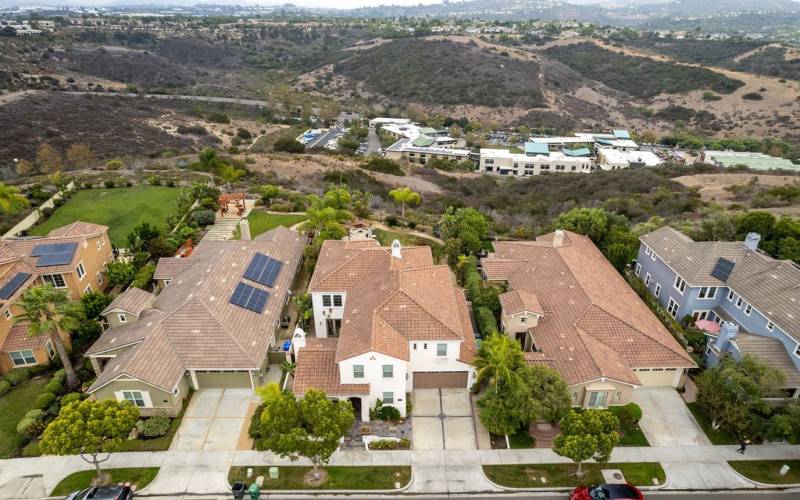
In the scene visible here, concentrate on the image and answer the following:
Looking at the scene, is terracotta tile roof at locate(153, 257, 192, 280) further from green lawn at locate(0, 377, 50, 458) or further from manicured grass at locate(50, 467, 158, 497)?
manicured grass at locate(50, 467, 158, 497)

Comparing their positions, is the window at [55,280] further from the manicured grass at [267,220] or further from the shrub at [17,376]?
the manicured grass at [267,220]

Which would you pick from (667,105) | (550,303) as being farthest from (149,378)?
(667,105)

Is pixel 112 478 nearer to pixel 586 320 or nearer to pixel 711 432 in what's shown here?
pixel 586 320

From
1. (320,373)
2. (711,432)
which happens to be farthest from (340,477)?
(711,432)

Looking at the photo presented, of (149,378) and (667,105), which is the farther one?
(667,105)

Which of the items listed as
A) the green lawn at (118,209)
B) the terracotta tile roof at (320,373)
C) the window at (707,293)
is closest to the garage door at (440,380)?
the terracotta tile roof at (320,373)

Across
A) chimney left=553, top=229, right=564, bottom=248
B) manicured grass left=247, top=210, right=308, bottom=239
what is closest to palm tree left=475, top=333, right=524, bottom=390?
chimney left=553, top=229, right=564, bottom=248

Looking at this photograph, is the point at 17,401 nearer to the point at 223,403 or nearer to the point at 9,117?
the point at 223,403
